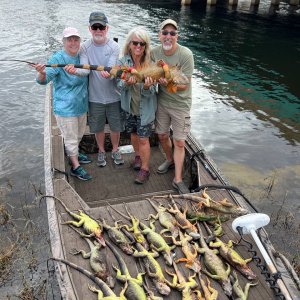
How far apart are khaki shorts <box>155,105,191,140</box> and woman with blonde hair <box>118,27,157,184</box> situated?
247mm

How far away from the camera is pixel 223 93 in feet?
65.1

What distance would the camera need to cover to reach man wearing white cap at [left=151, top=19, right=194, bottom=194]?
6688mm

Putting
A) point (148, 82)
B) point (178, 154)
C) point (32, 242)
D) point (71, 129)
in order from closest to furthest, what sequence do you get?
point (148, 82), point (71, 129), point (178, 154), point (32, 242)

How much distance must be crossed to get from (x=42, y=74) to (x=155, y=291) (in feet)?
14.4

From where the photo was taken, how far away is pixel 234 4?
4278 centimetres

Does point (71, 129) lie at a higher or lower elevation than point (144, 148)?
higher

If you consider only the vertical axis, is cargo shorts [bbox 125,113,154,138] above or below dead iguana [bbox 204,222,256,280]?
above

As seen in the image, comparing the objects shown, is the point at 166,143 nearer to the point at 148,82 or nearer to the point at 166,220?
the point at 148,82

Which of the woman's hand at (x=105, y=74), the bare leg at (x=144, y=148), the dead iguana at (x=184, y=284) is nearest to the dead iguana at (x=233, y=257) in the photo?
the dead iguana at (x=184, y=284)

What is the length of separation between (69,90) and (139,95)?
4.63 feet

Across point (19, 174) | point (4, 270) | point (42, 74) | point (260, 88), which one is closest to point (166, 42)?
point (42, 74)

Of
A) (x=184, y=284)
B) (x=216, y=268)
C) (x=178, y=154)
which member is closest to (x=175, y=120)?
(x=178, y=154)

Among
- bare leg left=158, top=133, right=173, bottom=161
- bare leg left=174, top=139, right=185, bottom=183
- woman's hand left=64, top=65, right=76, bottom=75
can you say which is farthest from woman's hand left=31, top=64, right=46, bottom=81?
bare leg left=174, top=139, right=185, bottom=183

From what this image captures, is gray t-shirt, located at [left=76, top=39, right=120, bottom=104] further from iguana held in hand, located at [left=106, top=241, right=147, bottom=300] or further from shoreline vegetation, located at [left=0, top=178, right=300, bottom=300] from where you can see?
shoreline vegetation, located at [left=0, top=178, right=300, bottom=300]
